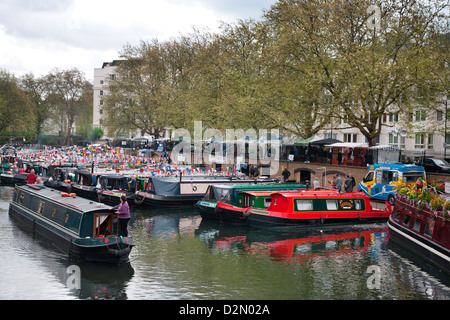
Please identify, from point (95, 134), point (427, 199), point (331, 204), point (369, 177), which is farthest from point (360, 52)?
point (95, 134)

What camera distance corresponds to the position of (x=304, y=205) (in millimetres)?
25375

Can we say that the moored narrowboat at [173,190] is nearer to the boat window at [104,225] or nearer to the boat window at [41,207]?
the boat window at [41,207]

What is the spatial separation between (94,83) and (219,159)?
7197 centimetres

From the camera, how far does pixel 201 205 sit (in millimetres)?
28641

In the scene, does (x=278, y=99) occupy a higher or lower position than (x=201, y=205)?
higher

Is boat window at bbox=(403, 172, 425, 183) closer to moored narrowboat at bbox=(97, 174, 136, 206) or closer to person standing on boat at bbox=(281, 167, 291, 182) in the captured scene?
person standing on boat at bbox=(281, 167, 291, 182)

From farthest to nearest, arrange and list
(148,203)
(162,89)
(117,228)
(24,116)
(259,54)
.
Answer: (24,116) → (162,89) → (259,54) → (148,203) → (117,228)

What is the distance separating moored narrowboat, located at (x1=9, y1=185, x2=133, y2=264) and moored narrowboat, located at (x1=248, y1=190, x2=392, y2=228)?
877 centimetres

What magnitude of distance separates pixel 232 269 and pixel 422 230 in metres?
7.59

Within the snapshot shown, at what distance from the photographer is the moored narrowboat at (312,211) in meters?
25.0

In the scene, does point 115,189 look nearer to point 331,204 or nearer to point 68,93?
point 331,204

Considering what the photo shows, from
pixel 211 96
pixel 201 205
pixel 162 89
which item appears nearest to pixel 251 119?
pixel 211 96

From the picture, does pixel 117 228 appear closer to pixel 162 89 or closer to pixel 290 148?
pixel 290 148
